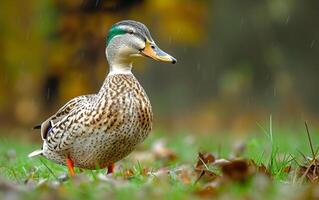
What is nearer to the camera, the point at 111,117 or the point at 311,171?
the point at 311,171

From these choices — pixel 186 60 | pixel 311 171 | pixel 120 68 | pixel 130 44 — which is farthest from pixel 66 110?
pixel 186 60

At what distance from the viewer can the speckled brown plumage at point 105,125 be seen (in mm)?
6090

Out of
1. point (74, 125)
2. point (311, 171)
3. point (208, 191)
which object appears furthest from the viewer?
point (74, 125)

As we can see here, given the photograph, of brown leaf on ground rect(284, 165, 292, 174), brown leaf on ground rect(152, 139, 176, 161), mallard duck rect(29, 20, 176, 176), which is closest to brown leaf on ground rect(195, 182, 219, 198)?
brown leaf on ground rect(284, 165, 292, 174)

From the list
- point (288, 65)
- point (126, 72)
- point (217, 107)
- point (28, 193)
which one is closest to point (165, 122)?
point (217, 107)

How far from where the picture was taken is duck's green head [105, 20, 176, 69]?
643 cm

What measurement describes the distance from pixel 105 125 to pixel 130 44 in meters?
0.76

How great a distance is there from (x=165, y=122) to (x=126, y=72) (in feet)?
41.4

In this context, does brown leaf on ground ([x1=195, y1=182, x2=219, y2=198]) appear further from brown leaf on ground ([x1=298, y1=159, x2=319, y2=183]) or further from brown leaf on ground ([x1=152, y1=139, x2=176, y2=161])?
brown leaf on ground ([x1=152, y1=139, x2=176, y2=161])

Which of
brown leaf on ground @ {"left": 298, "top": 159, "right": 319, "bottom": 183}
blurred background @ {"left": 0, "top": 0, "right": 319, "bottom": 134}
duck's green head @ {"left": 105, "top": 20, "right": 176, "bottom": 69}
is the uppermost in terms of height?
duck's green head @ {"left": 105, "top": 20, "right": 176, "bottom": 69}

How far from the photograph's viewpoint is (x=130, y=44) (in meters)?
6.49

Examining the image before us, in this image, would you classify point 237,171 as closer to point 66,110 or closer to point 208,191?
point 208,191

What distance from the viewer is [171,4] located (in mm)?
14312

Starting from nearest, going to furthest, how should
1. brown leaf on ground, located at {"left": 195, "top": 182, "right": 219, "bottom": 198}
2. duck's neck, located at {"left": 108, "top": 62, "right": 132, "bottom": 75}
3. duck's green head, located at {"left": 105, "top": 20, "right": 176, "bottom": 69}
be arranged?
brown leaf on ground, located at {"left": 195, "top": 182, "right": 219, "bottom": 198} → duck's green head, located at {"left": 105, "top": 20, "right": 176, "bottom": 69} → duck's neck, located at {"left": 108, "top": 62, "right": 132, "bottom": 75}
